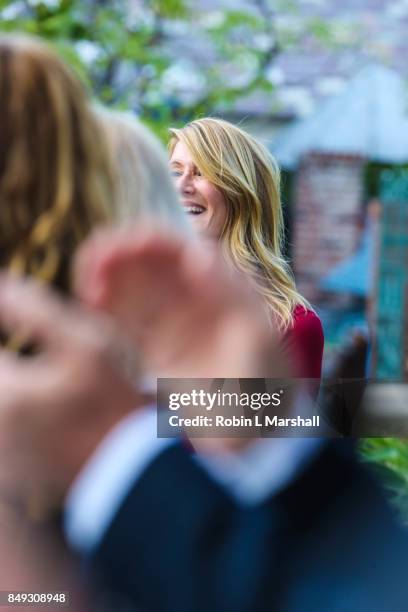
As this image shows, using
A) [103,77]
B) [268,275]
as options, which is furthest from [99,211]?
[103,77]

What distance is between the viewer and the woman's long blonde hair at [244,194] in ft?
4.65

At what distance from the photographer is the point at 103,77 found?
129 inches

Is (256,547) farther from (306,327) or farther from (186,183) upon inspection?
(186,183)

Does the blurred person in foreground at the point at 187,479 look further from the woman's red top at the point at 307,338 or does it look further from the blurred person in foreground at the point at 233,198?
the blurred person in foreground at the point at 233,198

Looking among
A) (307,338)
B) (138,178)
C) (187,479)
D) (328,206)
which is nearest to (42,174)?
(138,178)

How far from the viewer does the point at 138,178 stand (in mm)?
616

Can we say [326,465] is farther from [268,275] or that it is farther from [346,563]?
[268,275]

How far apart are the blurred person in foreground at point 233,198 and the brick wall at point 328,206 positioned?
260 centimetres

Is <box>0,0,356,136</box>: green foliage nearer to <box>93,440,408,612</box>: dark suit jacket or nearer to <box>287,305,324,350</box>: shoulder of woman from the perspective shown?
<box>287,305,324,350</box>: shoulder of woman

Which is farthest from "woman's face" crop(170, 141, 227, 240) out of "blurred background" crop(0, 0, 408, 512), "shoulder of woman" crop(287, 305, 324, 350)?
"blurred background" crop(0, 0, 408, 512)

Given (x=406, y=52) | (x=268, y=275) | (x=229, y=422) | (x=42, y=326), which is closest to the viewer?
(x=42, y=326)

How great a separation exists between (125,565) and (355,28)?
373 cm

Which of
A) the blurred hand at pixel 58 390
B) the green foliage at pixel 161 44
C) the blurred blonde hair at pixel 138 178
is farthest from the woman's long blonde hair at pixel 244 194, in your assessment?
the green foliage at pixel 161 44

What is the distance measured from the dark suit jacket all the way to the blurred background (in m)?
2.52
